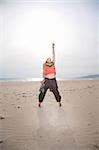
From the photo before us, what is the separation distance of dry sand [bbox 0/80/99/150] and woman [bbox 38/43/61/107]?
40mm

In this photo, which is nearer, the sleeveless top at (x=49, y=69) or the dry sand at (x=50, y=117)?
the dry sand at (x=50, y=117)

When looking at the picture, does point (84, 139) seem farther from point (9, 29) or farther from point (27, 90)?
point (9, 29)

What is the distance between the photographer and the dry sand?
2.72 m

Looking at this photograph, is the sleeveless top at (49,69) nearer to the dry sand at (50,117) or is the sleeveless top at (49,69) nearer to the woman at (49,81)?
the woman at (49,81)

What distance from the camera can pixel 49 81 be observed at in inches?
112

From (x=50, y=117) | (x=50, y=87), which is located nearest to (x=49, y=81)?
(x=50, y=87)

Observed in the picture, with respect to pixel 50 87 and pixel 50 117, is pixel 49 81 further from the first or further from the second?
pixel 50 117

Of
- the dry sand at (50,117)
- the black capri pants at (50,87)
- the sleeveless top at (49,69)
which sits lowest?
the dry sand at (50,117)

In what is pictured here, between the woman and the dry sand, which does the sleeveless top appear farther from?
the dry sand

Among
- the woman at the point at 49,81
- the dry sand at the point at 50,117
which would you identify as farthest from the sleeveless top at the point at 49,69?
the dry sand at the point at 50,117

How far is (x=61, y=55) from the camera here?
2898 millimetres

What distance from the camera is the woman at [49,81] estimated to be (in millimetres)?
2846

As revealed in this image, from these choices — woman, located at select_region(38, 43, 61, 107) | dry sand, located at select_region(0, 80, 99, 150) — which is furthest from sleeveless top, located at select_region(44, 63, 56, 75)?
dry sand, located at select_region(0, 80, 99, 150)

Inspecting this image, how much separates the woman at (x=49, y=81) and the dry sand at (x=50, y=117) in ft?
0.13
